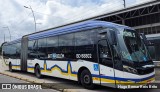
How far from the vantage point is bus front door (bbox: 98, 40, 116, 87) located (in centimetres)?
934

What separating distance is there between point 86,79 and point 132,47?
9.14ft

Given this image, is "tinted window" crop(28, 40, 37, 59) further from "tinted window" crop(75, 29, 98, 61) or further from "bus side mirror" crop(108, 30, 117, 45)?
"bus side mirror" crop(108, 30, 117, 45)

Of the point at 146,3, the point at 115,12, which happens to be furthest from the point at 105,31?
the point at 115,12

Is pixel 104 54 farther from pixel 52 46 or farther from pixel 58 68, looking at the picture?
pixel 52 46

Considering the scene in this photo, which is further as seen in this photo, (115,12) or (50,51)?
(115,12)

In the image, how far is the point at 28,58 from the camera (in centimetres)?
1816

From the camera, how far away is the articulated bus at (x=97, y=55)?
895 cm

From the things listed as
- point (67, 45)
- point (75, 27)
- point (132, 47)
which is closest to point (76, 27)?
point (75, 27)

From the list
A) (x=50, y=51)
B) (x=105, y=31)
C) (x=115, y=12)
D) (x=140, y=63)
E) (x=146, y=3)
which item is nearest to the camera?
(x=140, y=63)

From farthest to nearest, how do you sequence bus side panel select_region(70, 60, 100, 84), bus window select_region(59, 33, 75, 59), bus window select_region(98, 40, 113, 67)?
bus window select_region(59, 33, 75, 59) → bus side panel select_region(70, 60, 100, 84) → bus window select_region(98, 40, 113, 67)

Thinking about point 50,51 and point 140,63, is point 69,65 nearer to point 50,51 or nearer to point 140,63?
point 50,51

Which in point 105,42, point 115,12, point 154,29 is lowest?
point 105,42

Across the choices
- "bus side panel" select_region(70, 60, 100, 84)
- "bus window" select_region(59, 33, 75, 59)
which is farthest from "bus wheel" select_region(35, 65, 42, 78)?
"bus side panel" select_region(70, 60, 100, 84)

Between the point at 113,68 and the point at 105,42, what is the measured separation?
1197 mm
